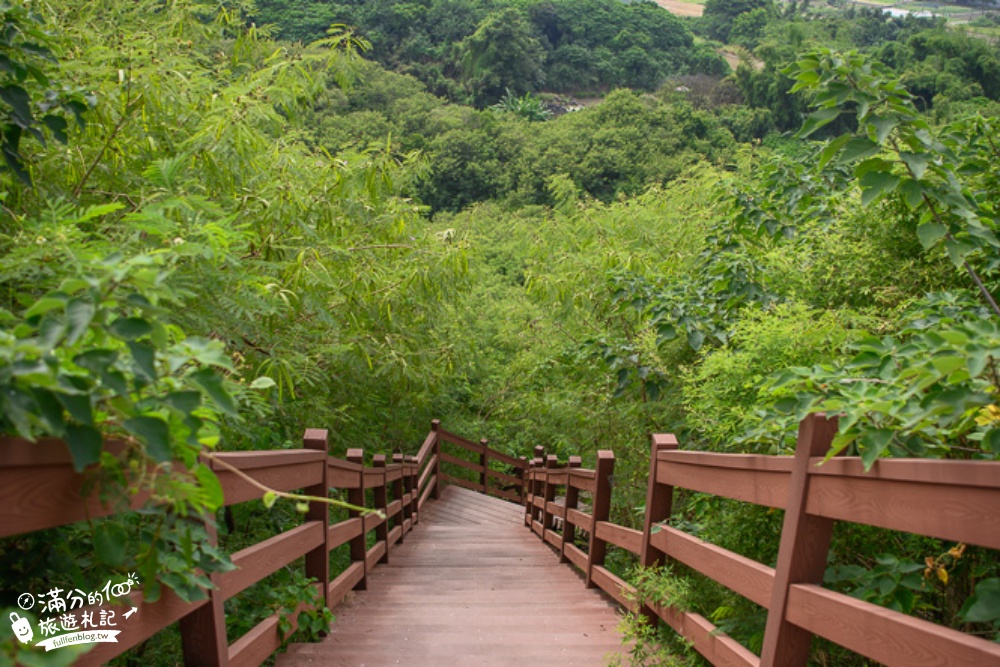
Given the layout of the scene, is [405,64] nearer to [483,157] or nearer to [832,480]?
[483,157]

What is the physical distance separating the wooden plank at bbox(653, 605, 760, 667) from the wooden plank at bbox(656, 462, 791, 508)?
0.43 meters

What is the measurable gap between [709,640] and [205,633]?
156cm

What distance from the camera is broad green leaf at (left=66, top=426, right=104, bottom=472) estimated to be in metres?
1.10

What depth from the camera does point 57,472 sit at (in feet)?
4.33

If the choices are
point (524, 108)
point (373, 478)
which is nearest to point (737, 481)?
point (373, 478)

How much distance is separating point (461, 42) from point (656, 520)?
5591 cm

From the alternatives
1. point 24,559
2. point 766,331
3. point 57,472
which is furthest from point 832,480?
point 24,559

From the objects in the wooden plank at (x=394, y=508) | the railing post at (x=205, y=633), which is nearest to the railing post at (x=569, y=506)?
the wooden plank at (x=394, y=508)

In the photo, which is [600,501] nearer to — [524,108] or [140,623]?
[140,623]

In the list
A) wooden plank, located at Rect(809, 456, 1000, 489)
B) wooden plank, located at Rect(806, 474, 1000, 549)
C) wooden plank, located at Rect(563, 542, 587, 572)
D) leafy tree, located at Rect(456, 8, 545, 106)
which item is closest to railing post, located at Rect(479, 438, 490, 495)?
wooden plank, located at Rect(563, 542, 587, 572)

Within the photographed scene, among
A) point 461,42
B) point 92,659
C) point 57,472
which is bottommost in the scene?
point 92,659

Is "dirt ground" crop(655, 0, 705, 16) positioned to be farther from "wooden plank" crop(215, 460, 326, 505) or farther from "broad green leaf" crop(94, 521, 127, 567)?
"broad green leaf" crop(94, 521, 127, 567)

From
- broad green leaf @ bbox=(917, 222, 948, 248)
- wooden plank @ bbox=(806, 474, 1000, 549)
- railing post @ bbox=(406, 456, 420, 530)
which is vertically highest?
broad green leaf @ bbox=(917, 222, 948, 248)

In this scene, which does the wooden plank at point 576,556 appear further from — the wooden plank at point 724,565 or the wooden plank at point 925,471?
the wooden plank at point 925,471
